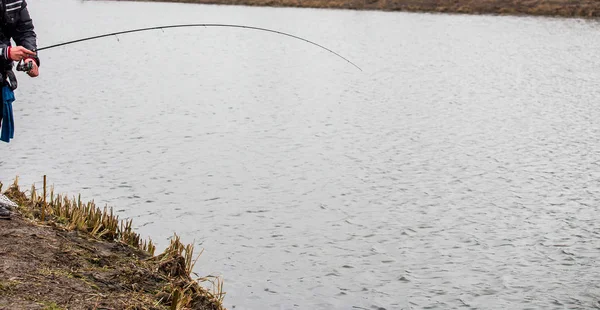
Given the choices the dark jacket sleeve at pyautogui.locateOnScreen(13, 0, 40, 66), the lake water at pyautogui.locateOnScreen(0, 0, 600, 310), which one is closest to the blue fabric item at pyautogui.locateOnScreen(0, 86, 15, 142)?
the dark jacket sleeve at pyautogui.locateOnScreen(13, 0, 40, 66)

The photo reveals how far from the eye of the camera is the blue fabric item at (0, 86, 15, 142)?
657 centimetres

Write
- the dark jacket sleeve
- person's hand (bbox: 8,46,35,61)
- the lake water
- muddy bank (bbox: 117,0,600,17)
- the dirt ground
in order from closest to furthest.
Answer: the dirt ground < person's hand (bbox: 8,46,35,61) < the dark jacket sleeve < the lake water < muddy bank (bbox: 117,0,600,17)

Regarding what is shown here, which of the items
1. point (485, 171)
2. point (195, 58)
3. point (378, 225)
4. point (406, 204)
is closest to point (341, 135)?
point (485, 171)

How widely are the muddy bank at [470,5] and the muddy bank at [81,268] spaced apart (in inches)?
1834

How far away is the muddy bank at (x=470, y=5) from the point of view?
50.2m

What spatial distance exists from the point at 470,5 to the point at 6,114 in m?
50.4

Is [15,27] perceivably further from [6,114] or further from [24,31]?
[6,114]

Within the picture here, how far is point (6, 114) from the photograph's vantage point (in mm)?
6652

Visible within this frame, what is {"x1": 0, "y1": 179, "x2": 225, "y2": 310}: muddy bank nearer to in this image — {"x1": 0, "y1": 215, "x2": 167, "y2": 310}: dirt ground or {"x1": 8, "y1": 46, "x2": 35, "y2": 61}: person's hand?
{"x1": 0, "y1": 215, "x2": 167, "y2": 310}: dirt ground

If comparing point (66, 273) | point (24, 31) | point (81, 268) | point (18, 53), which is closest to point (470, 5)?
point (24, 31)

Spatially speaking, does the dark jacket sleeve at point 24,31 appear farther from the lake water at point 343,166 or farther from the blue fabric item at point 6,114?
the lake water at point 343,166

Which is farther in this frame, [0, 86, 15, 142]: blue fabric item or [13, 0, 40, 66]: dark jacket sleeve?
[13, 0, 40, 66]: dark jacket sleeve

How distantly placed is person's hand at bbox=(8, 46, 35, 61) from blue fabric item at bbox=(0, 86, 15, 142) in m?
0.31

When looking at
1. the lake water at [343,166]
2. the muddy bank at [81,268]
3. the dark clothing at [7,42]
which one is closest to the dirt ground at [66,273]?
the muddy bank at [81,268]
